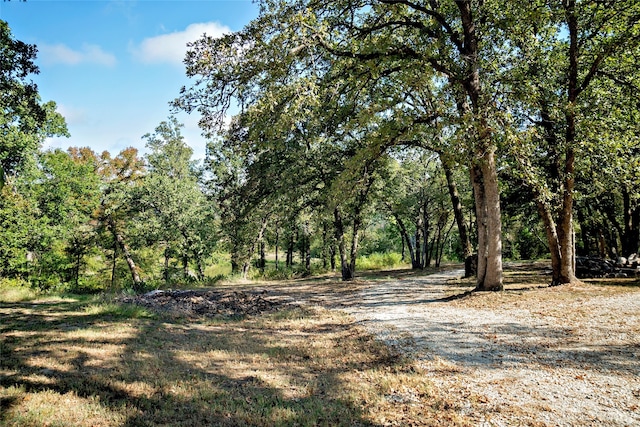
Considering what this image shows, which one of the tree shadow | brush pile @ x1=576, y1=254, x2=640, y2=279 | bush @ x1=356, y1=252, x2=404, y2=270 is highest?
brush pile @ x1=576, y1=254, x2=640, y2=279

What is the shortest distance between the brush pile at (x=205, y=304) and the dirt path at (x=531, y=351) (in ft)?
11.8

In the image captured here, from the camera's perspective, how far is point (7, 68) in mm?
7898

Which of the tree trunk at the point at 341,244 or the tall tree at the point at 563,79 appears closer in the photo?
the tall tree at the point at 563,79

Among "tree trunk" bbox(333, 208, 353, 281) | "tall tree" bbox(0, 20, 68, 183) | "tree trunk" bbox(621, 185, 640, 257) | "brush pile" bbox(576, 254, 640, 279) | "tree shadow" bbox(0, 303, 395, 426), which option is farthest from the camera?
"tree trunk" bbox(333, 208, 353, 281)

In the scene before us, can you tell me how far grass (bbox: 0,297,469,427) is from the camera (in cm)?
405

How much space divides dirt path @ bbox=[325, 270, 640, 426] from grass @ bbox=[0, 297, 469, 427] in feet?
1.61

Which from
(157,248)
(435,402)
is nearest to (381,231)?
(157,248)

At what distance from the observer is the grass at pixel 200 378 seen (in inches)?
159

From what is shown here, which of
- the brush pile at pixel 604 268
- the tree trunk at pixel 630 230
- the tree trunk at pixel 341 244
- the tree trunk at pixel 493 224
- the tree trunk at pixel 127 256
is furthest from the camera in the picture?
the tree trunk at pixel 127 256

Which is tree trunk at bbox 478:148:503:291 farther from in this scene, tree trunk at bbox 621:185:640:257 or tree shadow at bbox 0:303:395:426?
tree trunk at bbox 621:185:640:257

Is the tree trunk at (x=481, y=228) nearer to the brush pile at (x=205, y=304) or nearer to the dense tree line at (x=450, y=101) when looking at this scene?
the dense tree line at (x=450, y=101)

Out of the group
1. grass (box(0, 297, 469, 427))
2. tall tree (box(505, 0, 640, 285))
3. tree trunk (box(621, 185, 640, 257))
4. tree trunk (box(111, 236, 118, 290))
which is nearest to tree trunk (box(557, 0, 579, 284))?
tall tree (box(505, 0, 640, 285))

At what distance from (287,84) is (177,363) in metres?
6.17

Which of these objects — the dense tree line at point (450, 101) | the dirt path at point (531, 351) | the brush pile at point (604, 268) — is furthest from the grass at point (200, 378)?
the brush pile at point (604, 268)
